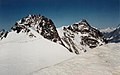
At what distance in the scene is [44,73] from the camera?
636cm

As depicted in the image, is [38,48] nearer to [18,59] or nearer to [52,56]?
[52,56]

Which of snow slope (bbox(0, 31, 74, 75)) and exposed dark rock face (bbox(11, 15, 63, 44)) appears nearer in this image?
snow slope (bbox(0, 31, 74, 75))

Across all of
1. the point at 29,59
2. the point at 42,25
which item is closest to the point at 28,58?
the point at 29,59

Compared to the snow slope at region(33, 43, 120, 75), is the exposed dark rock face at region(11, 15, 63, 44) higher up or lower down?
higher up

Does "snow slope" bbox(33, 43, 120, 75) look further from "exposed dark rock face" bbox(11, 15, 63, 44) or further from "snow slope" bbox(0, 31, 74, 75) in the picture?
"exposed dark rock face" bbox(11, 15, 63, 44)

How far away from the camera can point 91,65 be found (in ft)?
23.2

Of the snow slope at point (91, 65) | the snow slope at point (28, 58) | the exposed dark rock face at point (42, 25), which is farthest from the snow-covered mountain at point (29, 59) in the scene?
the exposed dark rock face at point (42, 25)

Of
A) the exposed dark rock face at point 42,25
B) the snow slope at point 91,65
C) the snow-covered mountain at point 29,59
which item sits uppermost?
the exposed dark rock face at point 42,25

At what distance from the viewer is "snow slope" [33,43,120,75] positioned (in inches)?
259

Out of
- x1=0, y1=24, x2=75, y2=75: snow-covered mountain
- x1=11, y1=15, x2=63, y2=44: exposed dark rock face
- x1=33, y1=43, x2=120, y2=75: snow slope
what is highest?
x1=11, y1=15, x2=63, y2=44: exposed dark rock face

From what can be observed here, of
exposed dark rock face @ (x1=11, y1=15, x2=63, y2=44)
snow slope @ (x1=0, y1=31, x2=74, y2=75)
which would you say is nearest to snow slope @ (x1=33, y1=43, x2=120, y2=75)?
snow slope @ (x1=0, y1=31, x2=74, y2=75)

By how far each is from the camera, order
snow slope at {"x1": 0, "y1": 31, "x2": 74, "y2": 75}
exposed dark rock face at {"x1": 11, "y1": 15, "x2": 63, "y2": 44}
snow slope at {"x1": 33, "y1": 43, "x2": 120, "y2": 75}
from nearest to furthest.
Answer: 1. snow slope at {"x1": 33, "y1": 43, "x2": 120, "y2": 75}
2. snow slope at {"x1": 0, "y1": 31, "x2": 74, "y2": 75}
3. exposed dark rock face at {"x1": 11, "y1": 15, "x2": 63, "y2": 44}

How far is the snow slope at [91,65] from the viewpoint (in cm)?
659

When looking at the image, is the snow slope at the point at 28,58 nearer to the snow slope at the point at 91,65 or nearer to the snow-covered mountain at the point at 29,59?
the snow-covered mountain at the point at 29,59
